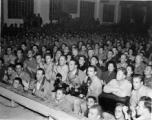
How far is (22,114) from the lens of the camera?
11.5ft

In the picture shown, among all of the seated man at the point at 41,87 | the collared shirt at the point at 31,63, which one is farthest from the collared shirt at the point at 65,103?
the collared shirt at the point at 31,63

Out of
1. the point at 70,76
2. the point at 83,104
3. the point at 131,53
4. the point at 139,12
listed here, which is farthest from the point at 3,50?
the point at 139,12

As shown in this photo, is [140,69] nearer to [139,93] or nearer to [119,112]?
[139,93]

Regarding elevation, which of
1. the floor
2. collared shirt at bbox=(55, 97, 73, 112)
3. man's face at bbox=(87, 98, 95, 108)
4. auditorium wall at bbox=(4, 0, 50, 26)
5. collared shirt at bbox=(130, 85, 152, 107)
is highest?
auditorium wall at bbox=(4, 0, 50, 26)

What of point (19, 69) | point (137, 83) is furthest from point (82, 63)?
point (137, 83)

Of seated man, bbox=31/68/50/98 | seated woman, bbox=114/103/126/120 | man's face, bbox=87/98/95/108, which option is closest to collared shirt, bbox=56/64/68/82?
seated man, bbox=31/68/50/98

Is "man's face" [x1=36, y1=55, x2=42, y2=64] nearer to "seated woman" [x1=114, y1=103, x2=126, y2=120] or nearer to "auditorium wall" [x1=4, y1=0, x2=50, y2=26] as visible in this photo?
"seated woman" [x1=114, y1=103, x2=126, y2=120]

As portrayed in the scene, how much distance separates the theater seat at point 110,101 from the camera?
3441 mm

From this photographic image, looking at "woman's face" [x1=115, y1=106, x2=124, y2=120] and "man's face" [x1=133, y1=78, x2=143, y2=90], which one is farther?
"man's face" [x1=133, y1=78, x2=143, y2=90]

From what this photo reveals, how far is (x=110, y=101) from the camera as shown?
3482 millimetres

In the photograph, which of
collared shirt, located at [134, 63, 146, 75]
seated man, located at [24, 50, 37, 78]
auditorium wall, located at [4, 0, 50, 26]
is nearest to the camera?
collared shirt, located at [134, 63, 146, 75]

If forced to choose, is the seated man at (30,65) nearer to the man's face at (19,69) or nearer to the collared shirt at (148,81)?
the man's face at (19,69)

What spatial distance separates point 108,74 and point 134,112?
6.13 ft

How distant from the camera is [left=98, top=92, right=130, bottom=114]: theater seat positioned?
344 centimetres
